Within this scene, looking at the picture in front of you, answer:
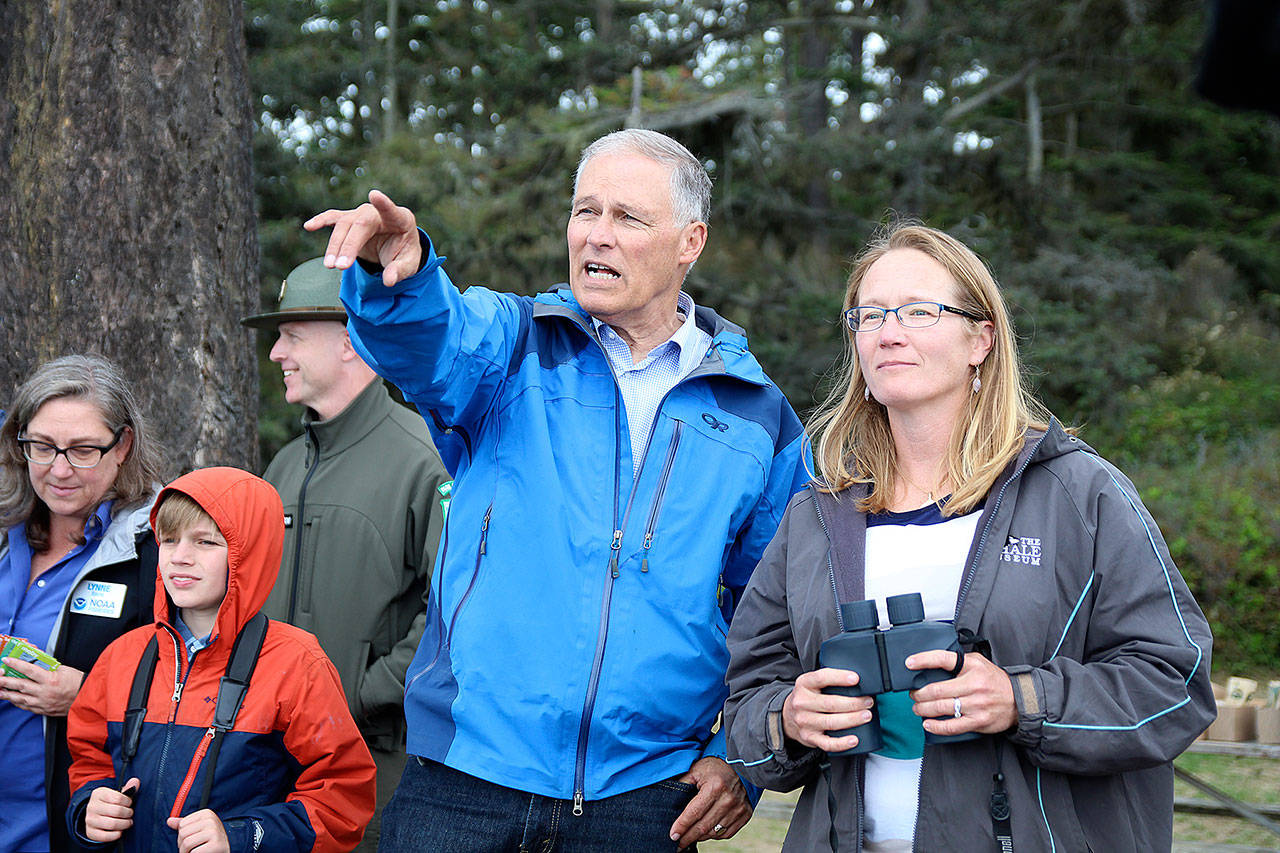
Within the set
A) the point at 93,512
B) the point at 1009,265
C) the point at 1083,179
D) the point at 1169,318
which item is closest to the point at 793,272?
the point at 1009,265

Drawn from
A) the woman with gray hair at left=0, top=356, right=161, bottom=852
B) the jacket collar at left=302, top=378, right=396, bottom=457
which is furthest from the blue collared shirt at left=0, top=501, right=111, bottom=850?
the jacket collar at left=302, top=378, right=396, bottom=457

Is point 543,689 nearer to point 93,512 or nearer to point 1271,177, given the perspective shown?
point 93,512

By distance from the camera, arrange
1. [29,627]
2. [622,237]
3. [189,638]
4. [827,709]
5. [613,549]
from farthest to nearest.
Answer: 1. [29,627]
2. [189,638]
3. [622,237]
4. [613,549]
5. [827,709]

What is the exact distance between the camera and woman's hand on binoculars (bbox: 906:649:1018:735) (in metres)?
1.96

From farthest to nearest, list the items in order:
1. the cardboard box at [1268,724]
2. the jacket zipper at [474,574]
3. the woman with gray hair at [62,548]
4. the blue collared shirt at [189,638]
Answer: the cardboard box at [1268,724]
the woman with gray hair at [62,548]
the blue collared shirt at [189,638]
the jacket zipper at [474,574]

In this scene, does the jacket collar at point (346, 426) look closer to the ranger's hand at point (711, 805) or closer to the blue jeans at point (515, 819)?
the blue jeans at point (515, 819)

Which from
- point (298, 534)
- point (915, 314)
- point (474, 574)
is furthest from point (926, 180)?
point (474, 574)

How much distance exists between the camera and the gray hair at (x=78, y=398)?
309 cm

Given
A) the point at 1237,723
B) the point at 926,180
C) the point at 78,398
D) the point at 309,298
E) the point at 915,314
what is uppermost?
the point at 926,180

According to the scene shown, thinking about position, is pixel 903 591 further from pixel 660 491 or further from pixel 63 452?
pixel 63 452

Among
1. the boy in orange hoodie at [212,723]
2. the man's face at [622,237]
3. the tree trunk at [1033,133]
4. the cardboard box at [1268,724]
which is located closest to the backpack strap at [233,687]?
the boy in orange hoodie at [212,723]

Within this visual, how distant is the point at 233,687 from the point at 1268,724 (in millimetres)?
5494

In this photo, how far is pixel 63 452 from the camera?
307 centimetres

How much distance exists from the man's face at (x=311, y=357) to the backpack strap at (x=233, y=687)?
1.02 metres
